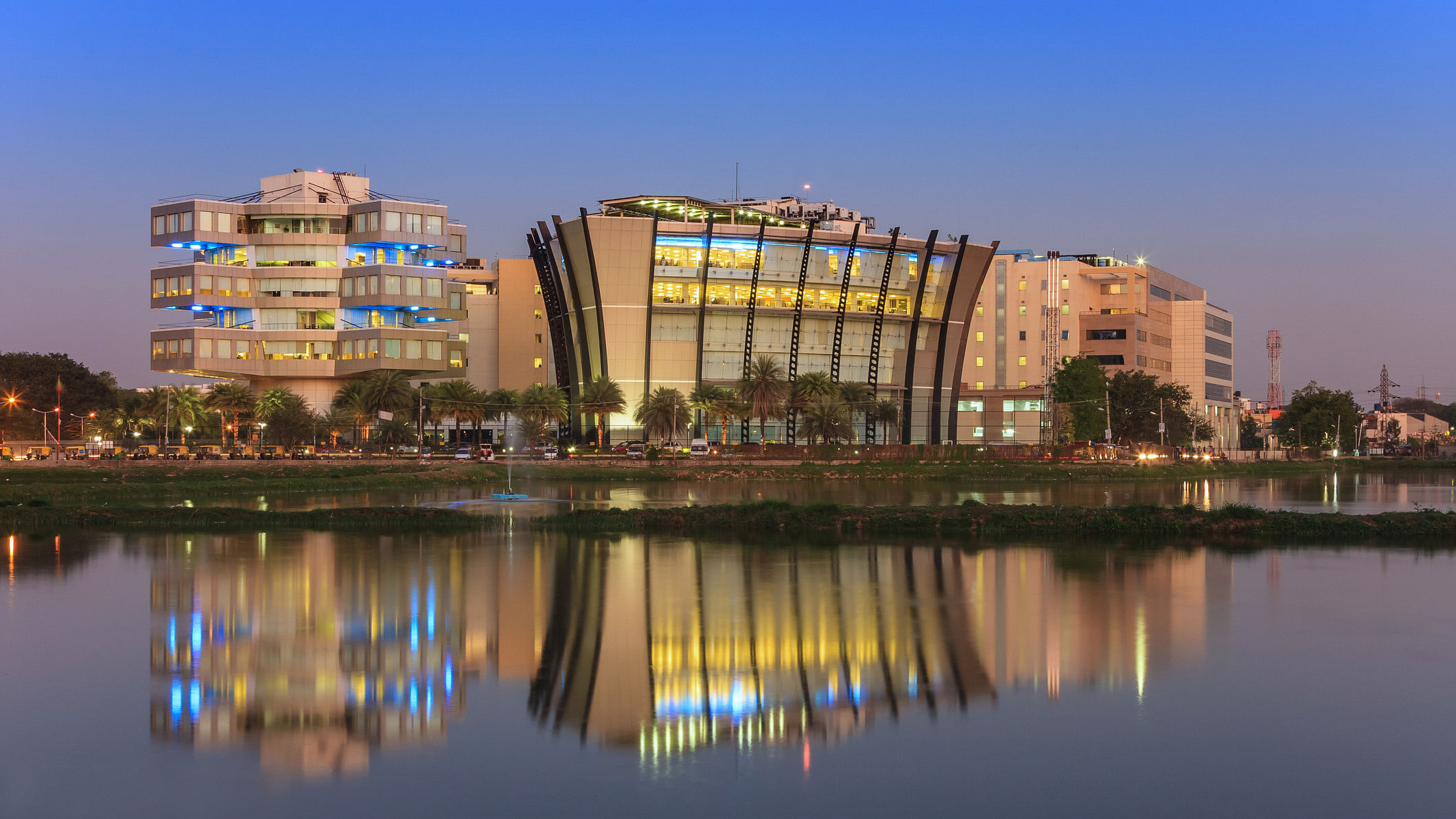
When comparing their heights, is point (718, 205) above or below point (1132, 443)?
above

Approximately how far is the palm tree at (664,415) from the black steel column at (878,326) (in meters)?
22.2

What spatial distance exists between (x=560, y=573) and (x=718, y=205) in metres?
113

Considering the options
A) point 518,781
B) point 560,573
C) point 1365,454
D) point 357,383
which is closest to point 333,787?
point 518,781

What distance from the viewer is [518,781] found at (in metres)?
15.1

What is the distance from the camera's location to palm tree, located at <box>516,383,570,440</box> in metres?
126

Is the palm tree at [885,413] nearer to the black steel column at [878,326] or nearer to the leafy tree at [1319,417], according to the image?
the black steel column at [878,326]

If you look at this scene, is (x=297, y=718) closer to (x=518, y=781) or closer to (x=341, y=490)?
(x=518, y=781)

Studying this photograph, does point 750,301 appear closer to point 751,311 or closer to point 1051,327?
point 751,311

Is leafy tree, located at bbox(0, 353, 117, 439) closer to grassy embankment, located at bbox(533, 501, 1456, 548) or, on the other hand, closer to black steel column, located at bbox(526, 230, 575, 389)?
black steel column, located at bbox(526, 230, 575, 389)

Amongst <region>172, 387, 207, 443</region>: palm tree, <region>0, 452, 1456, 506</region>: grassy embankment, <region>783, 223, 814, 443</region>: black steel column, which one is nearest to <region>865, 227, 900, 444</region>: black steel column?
<region>783, 223, 814, 443</region>: black steel column

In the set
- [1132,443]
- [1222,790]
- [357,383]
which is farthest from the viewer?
[1132,443]

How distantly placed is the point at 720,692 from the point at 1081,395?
12467 centimetres

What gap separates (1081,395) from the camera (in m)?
137

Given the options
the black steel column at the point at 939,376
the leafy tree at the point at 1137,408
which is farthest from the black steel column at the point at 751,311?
the leafy tree at the point at 1137,408
